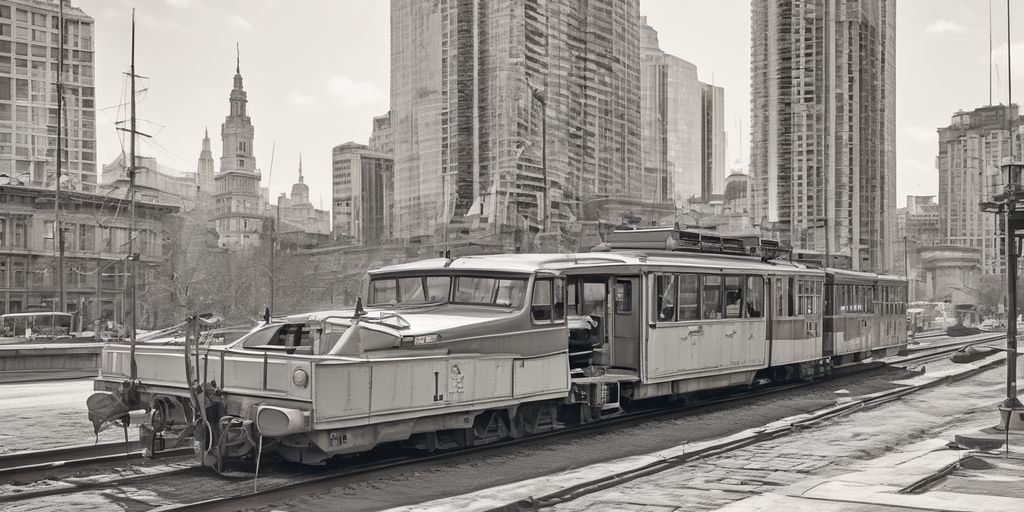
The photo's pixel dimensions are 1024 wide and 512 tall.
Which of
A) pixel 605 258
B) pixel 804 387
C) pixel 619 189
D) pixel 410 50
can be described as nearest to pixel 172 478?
pixel 605 258

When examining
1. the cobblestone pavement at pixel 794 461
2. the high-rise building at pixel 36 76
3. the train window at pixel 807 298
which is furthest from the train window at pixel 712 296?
the high-rise building at pixel 36 76

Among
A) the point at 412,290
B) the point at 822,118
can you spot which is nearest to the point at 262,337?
the point at 412,290

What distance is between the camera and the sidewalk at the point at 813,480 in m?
9.01

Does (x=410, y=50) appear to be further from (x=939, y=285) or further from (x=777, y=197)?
(x=939, y=285)

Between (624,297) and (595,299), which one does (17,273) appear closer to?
(595,299)

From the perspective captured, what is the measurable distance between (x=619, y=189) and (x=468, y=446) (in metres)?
128

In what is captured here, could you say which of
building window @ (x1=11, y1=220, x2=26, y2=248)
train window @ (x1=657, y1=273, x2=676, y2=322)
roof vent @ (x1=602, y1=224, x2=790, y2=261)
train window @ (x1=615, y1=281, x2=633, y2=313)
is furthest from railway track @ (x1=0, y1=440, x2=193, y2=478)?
building window @ (x1=11, y1=220, x2=26, y2=248)

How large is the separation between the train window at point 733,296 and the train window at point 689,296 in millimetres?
1269

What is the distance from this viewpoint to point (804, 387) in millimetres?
21812

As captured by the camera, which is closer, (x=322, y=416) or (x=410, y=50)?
(x=322, y=416)

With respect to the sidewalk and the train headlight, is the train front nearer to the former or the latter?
the train headlight

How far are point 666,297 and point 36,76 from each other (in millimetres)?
138097

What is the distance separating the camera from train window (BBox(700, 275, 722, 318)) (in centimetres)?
1722

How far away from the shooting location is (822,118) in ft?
407
